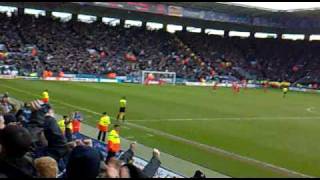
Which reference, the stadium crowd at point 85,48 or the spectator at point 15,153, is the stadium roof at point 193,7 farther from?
the spectator at point 15,153

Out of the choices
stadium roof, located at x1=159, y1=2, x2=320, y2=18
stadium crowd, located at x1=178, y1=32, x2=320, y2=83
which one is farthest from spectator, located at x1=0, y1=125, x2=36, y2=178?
stadium crowd, located at x1=178, y1=32, x2=320, y2=83

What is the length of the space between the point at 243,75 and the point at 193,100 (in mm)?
37704

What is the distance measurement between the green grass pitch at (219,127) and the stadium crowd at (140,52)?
2051cm

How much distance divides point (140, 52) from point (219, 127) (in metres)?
46.9

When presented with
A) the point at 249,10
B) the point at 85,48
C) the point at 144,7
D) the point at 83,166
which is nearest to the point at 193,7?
the point at 249,10

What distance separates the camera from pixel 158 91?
48.2 meters

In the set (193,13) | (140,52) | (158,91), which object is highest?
(193,13)

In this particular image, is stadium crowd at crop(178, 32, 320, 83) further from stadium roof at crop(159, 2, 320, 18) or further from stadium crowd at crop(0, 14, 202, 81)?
stadium roof at crop(159, 2, 320, 18)

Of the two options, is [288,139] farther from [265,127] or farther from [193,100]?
[193,100]

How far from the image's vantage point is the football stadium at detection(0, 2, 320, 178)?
7.55 metres

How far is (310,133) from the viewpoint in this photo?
88.8 ft

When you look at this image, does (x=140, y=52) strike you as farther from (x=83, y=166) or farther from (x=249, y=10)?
(x=83, y=166)

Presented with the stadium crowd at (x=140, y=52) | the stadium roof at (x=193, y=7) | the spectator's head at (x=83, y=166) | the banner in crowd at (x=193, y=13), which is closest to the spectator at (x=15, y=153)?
the spectator's head at (x=83, y=166)

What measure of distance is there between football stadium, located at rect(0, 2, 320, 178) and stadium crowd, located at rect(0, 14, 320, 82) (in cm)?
20
